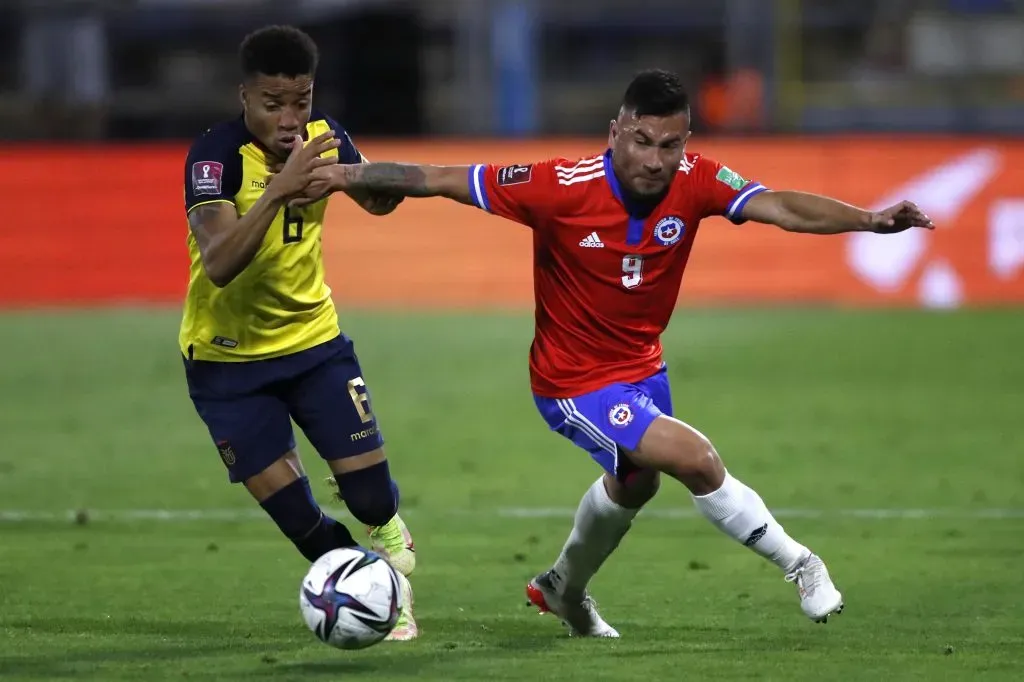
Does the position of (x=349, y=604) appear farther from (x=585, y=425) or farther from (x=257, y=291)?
(x=257, y=291)

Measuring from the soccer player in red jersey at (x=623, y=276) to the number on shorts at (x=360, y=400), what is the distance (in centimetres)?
66

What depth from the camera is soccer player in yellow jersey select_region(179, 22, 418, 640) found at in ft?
20.5

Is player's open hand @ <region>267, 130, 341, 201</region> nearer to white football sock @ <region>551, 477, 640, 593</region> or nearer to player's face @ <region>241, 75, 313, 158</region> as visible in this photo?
player's face @ <region>241, 75, 313, 158</region>

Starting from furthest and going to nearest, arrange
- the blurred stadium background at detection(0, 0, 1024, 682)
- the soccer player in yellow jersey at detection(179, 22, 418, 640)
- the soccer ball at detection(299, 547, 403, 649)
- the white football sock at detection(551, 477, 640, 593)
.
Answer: the blurred stadium background at detection(0, 0, 1024, 682) → the white football sock at detection(551, 477, 640, 593) → the soccer player in yellow jersey at detection(179, 22, 418, 640) → the soccer ball at detection(299, 547, 403, 649)

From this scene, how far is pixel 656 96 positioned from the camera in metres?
6.14

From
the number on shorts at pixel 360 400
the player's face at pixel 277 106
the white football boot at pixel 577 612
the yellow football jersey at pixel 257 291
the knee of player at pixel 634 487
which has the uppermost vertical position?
the player's face at pixel 277 106

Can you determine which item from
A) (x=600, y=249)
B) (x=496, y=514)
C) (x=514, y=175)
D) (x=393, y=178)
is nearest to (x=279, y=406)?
(x=393, y=178)

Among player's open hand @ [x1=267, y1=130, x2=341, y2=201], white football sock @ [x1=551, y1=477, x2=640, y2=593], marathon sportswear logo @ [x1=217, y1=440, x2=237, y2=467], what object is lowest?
white football sock @ [x1=551, y1=477, x2=640, y2=593]

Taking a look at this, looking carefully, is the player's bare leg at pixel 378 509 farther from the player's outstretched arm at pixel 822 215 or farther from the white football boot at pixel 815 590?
the player's outstretched arm at pixel 822 215

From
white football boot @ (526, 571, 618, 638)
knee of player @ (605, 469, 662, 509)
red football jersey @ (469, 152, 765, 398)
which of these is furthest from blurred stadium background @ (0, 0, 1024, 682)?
red football jersey @ (469, 152, 765, 398)

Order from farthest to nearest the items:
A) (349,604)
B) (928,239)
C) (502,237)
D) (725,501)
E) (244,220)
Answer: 1. (502,237)
2. (928,239)
3. (725,501)
4. (244,220)
5. (349,604)

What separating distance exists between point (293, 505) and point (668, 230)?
68.7 inches

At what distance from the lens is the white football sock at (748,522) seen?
6039 mm

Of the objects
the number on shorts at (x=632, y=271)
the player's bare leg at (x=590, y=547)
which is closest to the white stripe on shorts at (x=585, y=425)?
the player's bare leg at (x=590, y=547)
